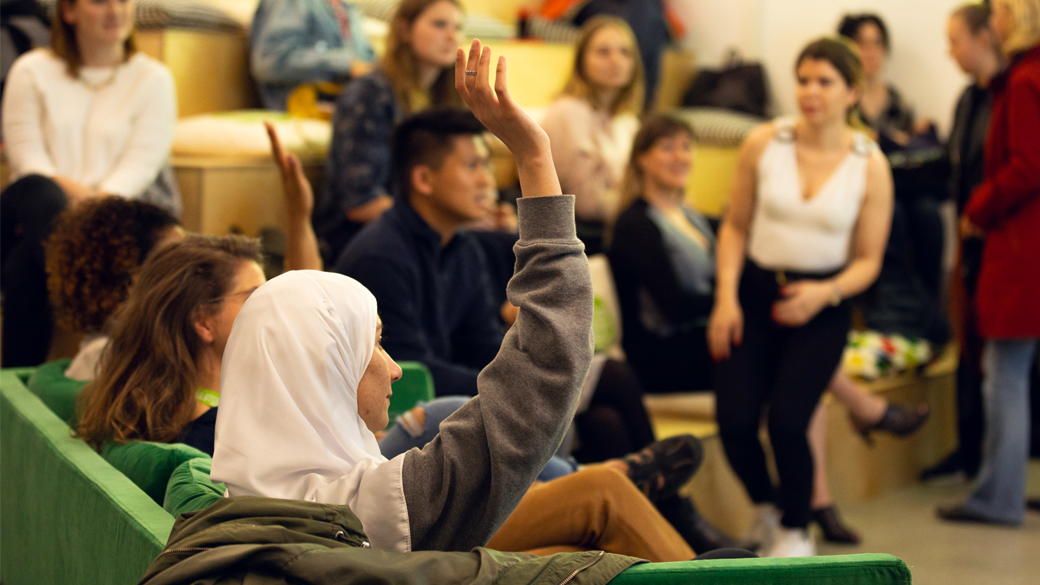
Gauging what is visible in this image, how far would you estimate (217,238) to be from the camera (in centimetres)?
177

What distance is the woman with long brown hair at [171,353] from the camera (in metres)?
1.64

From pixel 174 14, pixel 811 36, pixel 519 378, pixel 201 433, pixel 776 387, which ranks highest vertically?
pixel 811 36

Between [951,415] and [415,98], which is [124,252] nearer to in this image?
[415,98]

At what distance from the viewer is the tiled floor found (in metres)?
2.91

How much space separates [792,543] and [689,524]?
47cm

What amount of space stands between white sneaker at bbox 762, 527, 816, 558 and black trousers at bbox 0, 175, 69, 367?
78.6 inches

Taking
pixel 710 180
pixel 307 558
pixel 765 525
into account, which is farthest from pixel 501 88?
pixel 710 180

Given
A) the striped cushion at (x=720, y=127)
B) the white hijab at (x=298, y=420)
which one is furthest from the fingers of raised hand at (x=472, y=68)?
the striped cushion at (x=720, y=127)

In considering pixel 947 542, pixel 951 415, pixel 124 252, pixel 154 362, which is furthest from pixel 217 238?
pixel 951 415

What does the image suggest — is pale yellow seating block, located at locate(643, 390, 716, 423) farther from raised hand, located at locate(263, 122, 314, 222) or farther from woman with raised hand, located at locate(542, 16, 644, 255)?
raised hand, located at locate(263, 122, 314, 222)

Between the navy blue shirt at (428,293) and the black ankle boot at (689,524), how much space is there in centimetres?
52

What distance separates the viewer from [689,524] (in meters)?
2.40

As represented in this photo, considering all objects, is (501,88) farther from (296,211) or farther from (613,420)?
(613,420)

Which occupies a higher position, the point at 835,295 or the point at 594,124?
the point at 594,124
